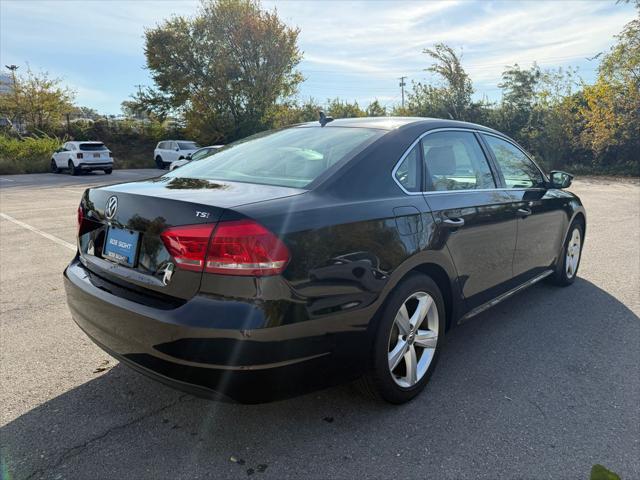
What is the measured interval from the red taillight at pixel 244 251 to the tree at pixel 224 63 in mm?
31473

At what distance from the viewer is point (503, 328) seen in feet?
12.6

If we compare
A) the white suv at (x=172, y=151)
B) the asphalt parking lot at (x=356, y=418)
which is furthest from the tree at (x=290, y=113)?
the asphalt parking lot at (x=356, y=418)

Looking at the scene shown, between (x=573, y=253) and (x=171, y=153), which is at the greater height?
(x=573, y=253)

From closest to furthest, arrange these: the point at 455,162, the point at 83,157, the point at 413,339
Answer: the point at 413,339 < the point at 455,162 < the point at 83,157

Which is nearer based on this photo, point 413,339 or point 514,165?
point 413,339

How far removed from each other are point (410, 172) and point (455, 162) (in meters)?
0.63

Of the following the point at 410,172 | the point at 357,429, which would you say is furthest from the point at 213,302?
the point at 410,172

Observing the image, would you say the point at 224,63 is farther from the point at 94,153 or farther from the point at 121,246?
the point at 121,246

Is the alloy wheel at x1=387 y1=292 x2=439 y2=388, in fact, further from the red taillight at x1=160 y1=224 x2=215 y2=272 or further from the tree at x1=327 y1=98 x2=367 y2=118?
the tree at x1=327 y1=98 x2=367 y2=118

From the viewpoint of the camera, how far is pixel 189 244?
210cm

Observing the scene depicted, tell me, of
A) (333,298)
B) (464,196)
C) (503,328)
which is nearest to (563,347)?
(503,328)

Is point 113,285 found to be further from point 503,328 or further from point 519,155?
point 519,155

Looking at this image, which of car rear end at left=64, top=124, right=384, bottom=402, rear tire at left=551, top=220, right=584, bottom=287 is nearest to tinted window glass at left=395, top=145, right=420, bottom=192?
car rear end at left=64, top=124, right=384, bottom=402

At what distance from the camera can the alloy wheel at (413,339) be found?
8.66 feet
